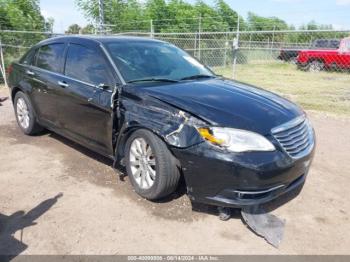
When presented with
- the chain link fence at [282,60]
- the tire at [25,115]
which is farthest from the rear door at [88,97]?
the chain link fence at [282,60]

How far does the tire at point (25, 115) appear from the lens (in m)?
5.81

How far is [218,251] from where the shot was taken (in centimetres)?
306

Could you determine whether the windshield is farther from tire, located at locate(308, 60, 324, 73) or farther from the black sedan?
tire, located at locate(308, 60, 324, 73)

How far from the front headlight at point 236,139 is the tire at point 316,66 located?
51.9 feet

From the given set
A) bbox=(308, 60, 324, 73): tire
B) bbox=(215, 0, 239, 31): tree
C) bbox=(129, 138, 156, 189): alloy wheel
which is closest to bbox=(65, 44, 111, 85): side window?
bbox=(129, 138, 156, 189): alloy wheel

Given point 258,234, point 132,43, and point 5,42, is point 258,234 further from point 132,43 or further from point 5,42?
point 5,42

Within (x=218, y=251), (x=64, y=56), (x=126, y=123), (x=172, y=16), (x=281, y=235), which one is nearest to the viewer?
(x=218, y=251)

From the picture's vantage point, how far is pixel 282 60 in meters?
21.5

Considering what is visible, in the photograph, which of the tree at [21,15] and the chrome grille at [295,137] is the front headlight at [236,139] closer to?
the chrome grille at [295,137]

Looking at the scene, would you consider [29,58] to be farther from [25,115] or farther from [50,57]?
[25,115]

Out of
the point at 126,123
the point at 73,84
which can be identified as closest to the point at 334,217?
the point at 126,123

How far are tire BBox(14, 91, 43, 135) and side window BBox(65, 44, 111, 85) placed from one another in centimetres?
142

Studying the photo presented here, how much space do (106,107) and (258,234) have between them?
6.78 ft

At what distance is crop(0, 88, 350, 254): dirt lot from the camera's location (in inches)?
123
